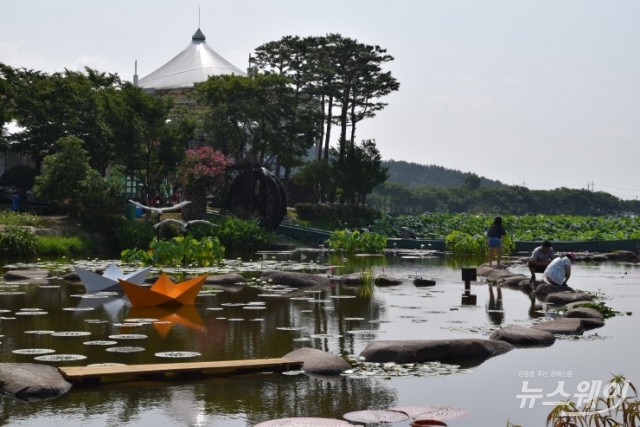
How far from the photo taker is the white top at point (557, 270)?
2045cm

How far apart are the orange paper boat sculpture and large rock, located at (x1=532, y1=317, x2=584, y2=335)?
22.1 feet

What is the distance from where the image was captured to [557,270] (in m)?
20.6

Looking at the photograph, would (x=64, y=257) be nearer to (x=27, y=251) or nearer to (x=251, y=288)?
(x=27, y=251)

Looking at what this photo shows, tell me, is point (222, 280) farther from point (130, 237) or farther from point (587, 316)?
point (130, 237)

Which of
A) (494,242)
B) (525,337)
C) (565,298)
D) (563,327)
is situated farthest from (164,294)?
(494,242)

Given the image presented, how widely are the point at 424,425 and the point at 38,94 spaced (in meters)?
39.6

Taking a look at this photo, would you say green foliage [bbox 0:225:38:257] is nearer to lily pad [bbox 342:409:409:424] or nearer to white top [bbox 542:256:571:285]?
white top [bbox 542:256:571:285]

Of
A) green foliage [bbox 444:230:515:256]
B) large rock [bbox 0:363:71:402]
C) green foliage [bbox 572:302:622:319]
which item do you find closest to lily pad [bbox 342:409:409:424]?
large rock [bbox 0:363:71:402]

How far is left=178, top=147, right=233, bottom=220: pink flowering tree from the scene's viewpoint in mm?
43875

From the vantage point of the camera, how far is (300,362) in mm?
11094

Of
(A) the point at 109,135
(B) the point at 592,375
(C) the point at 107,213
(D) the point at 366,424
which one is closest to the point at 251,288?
(B) the point at 592,375

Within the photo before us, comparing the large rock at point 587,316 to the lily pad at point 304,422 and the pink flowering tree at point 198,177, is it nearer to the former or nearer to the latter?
the lily pad at point 304,422

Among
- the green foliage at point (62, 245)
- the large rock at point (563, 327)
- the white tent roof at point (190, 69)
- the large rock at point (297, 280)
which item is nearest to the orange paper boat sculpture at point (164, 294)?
the large rock at point (297, 280)

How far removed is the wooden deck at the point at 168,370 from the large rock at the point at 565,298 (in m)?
9.07
